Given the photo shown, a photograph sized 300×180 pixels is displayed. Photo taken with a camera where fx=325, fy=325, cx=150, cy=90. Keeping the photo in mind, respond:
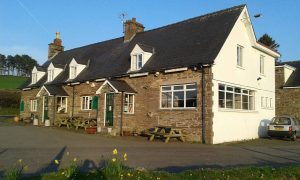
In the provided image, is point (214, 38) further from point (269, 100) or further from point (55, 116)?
point (55, 116)

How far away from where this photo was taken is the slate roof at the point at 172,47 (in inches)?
741

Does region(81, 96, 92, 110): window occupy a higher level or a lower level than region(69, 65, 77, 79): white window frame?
lower

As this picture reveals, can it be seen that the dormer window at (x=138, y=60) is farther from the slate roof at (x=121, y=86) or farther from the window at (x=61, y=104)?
the window at (x=61, y=104)

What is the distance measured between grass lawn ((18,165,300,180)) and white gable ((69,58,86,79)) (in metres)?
21.0

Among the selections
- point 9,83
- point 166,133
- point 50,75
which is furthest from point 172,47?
point 9,83

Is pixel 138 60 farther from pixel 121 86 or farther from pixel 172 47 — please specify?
pixel 172 47

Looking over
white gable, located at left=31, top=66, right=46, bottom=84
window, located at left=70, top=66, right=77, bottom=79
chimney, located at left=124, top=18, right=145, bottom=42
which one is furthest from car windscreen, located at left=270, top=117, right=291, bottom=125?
white gable, located at left=31, top=66, right=46, bottom=84

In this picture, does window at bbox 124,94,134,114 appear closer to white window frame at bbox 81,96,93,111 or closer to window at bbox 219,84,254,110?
white window frame at bbox 81,96,93,111

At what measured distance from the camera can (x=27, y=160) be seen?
10.1 meters

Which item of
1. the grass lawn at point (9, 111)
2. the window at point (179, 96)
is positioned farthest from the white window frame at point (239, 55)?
the grass lawn at point (9, 111)

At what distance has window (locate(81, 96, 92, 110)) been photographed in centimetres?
2582

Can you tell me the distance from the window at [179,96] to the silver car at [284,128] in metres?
6.03

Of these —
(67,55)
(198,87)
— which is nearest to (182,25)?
(198,87)

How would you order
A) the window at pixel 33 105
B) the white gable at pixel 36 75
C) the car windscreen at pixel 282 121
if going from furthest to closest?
→ the white gable at pixel 36 75
the window at pixel 33 105
the car windscreen at pixel 282 121
